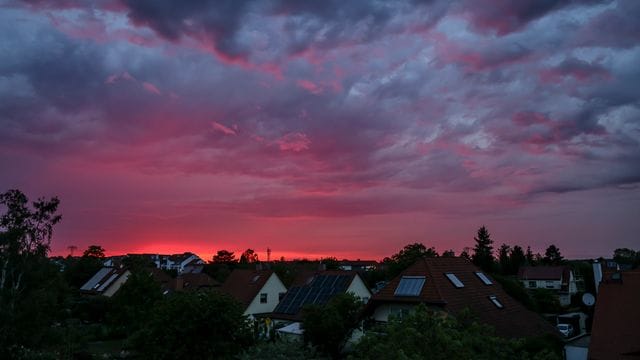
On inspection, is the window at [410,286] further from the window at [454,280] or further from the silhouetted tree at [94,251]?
the silhouetted tree at [94,251]

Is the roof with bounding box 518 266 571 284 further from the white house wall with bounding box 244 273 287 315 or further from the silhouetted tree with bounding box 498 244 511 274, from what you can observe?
the white house wall with bounding box 244 273 287 315

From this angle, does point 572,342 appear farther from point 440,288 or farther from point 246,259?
point 246,259

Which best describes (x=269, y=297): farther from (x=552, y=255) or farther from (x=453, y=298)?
(x=552, y=255)

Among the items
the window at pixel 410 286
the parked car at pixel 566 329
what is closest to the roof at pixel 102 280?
the window at pixel 410 286

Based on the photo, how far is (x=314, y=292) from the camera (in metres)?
48.4

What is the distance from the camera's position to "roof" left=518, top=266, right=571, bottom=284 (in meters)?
92.9

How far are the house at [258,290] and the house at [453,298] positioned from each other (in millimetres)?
21667

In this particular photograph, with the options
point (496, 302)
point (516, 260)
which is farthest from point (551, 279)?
point (496, 302)

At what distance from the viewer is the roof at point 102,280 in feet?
272

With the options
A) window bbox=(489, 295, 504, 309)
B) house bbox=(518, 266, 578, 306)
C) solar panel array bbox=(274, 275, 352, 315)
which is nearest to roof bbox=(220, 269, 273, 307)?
solar panel array bbox=(274, 275, 352, 315)

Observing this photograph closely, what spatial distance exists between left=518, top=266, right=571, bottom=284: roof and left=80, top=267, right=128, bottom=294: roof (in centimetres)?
7424

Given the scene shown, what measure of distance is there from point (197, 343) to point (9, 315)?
22.1m

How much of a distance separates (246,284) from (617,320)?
1622 inches

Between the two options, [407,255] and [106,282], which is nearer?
[407,255]
